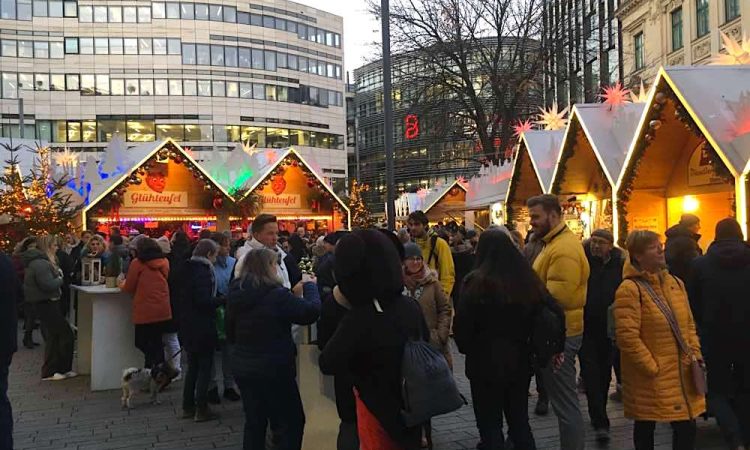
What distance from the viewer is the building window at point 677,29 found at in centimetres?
3092

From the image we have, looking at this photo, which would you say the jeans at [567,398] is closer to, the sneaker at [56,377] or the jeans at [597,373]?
the jeans at [597,373]

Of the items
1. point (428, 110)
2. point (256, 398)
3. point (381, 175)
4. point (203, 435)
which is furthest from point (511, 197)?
point (381, 175)

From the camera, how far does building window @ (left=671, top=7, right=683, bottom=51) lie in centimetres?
3092

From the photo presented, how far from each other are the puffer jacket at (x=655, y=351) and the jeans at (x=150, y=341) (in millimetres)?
5422

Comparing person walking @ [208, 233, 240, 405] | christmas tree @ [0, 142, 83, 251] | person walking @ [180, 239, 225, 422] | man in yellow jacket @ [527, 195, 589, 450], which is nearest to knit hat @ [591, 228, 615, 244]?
man in yellow jacket @ [527, 195, 589, 450]

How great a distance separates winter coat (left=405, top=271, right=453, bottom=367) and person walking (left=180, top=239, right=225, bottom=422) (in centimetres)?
202

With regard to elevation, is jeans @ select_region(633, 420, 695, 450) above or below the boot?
above

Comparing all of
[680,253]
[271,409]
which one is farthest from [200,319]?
[680,253]

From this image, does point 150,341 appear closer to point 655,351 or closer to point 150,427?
point 150,427

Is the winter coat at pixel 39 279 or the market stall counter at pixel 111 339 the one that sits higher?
the winter coat at pixel 39 279

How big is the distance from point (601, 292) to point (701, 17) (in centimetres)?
2757

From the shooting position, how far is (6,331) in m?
4.88

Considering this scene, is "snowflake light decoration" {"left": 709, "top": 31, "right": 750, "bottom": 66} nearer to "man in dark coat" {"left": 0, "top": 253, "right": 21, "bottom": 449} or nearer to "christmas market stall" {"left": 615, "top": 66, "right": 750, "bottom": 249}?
"christmas market stall" {"left": 615, "top": 66, "right": 750, "bottom": 249}

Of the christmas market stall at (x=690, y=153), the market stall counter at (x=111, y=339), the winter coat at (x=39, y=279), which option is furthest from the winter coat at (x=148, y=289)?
the christmas market stall at (x=690, y=153)
